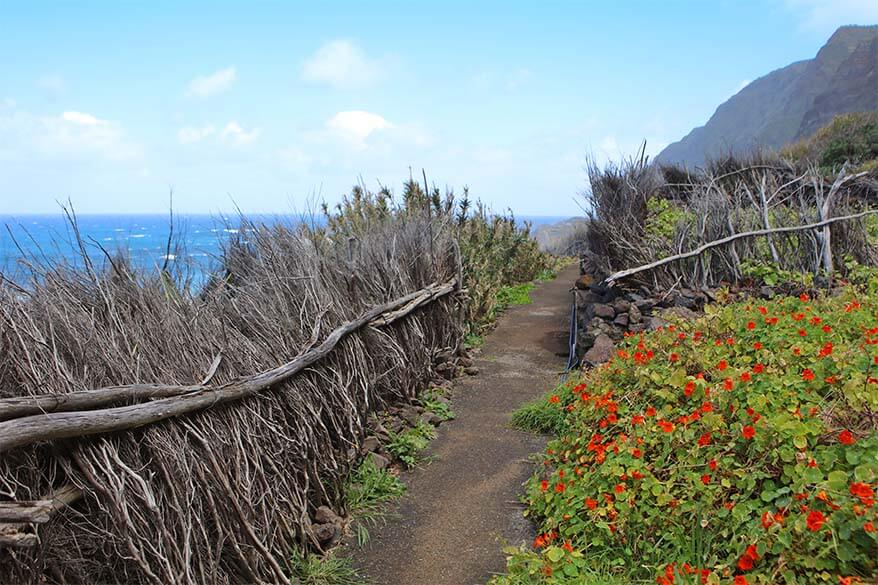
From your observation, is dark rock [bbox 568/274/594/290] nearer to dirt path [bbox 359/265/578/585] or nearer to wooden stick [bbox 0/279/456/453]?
dirt path [bbox 359/265/578/585]

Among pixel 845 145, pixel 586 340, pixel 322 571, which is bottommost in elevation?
pixel 322 571

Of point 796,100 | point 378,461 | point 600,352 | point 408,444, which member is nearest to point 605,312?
point 600,352

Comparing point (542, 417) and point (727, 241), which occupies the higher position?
point (727, 241)

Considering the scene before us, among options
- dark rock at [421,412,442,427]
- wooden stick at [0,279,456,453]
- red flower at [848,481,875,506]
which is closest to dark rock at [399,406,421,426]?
dark rock at [421,412,442,427]

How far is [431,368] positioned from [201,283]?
3730mm

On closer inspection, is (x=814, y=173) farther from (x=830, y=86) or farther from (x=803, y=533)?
(x=830, y=86)

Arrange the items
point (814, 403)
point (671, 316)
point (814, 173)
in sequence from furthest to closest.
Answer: point (814, 173), point (671, 316), point (814, 403)

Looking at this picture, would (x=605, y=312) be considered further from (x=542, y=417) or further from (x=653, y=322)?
(x=542, y=417)

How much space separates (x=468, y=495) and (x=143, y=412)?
2.56m

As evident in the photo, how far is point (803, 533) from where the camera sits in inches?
107

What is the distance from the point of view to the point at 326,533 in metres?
4.09

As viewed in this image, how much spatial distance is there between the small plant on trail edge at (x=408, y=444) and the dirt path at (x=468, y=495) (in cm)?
11

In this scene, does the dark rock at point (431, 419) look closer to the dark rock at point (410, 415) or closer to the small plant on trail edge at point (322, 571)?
the dark rock at point (410, 415)

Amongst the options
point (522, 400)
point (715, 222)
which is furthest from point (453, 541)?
point (715, 222)
